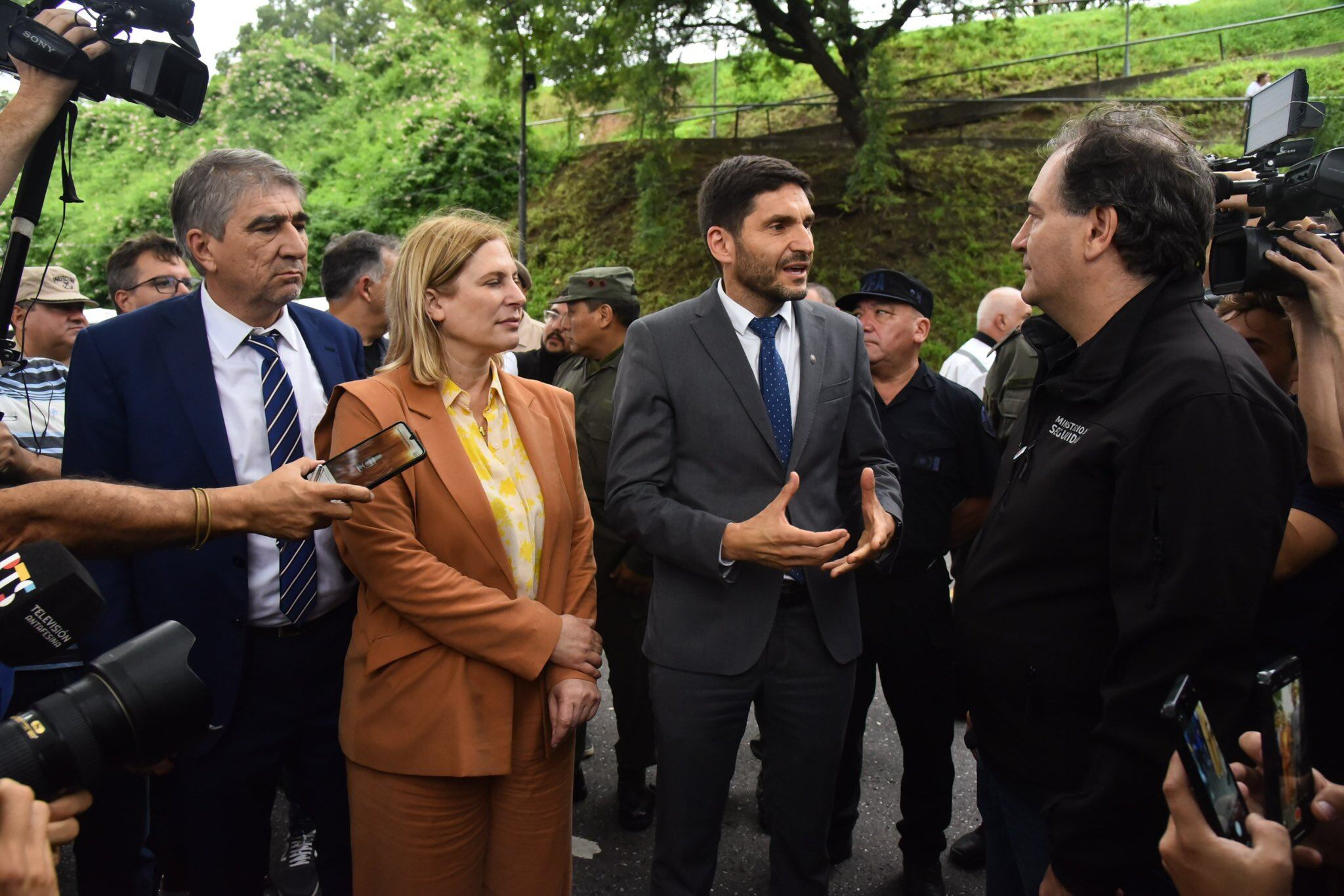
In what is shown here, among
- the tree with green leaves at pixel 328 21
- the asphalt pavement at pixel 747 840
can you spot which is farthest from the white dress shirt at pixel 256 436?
the tree with green leaves at pixel 328 21

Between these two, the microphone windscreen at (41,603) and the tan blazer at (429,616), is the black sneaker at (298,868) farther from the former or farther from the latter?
the microphone windscreen at (41,603)

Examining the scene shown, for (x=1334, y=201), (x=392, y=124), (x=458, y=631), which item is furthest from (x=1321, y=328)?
(x=392, y=124)

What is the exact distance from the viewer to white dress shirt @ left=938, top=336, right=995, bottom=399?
5395mm

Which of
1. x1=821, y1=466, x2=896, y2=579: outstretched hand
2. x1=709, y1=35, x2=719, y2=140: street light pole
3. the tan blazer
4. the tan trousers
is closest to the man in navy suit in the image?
the tan blazer

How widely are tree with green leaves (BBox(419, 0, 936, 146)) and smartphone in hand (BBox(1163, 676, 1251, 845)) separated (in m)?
14.4

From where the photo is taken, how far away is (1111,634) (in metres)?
1.88

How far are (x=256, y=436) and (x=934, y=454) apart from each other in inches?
92.5

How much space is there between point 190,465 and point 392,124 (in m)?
21.5

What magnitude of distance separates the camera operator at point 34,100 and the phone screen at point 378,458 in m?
1.07

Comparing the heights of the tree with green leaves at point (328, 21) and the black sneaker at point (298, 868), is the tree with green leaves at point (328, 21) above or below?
above

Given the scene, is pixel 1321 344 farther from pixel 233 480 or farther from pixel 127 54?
pixel 127 54

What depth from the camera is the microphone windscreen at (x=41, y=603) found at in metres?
1.37

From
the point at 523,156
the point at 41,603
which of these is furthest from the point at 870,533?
the point at 523,156

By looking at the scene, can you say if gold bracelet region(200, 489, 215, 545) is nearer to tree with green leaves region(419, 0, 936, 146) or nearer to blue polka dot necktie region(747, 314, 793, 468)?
blue polka dot necktie region(747, 314, 793, 468)
